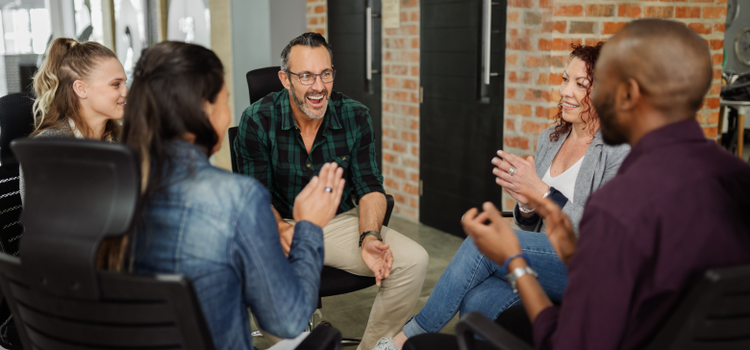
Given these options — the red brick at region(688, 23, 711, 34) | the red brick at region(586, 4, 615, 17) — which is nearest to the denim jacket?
the red brick at region(586, 4, 615, 17)

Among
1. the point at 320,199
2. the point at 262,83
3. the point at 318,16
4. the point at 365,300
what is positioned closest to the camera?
Result: the point at 320,199

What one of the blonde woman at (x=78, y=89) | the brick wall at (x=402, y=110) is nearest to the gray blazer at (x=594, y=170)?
the blonde woman at (x=78, y=89)

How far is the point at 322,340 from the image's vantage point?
1.29 m

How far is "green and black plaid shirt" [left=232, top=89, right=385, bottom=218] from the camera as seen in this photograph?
2389mm

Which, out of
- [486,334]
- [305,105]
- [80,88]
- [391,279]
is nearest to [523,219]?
[391,279]

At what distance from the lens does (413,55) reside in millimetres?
4145

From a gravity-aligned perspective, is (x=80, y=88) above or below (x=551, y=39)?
below

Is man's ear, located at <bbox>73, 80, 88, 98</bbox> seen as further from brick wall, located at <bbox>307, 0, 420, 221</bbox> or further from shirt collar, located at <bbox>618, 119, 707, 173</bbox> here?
brick wall, located at <bbox>307, 0, 420, 221</bbox>

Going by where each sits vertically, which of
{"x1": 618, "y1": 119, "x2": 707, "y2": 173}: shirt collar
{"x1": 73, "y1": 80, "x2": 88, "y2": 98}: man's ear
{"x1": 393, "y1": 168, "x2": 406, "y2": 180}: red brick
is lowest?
{"x1": 393, "y1": 168, "x2": 406, "y2": 180}: red brick

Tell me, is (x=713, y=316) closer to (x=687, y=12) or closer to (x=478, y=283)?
(x=478, y=283)

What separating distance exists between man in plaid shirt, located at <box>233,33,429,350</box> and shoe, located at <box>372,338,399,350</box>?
0.11 meters

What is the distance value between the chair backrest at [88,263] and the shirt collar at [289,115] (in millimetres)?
1395

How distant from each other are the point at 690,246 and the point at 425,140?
10.6 feet

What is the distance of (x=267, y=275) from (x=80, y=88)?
132 centimetres
